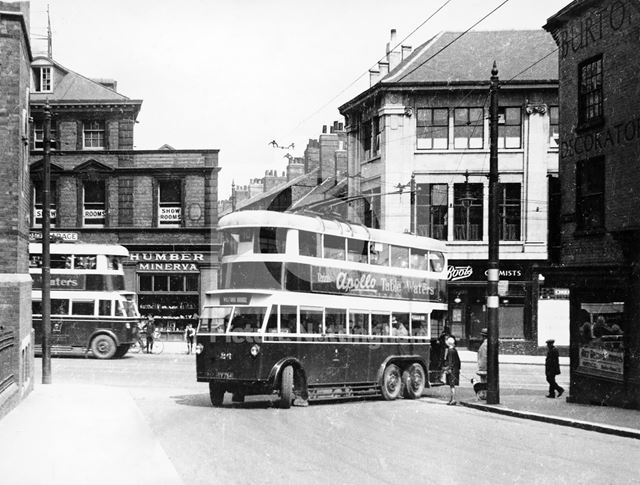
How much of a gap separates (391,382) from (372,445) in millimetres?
8210

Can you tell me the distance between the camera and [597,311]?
19906 millimetres

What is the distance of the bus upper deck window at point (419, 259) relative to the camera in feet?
74.1

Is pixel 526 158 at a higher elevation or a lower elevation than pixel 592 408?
higher

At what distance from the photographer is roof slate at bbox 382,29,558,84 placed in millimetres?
40406

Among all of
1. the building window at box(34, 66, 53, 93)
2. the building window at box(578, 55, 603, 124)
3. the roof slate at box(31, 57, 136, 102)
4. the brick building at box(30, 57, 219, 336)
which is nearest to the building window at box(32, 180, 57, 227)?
the brick building at box(30, 57, 219, 336)

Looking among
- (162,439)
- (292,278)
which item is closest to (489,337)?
(292,278)

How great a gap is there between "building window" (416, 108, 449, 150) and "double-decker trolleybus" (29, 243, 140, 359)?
15223mm

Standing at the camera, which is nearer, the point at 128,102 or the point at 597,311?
the point at 597,311

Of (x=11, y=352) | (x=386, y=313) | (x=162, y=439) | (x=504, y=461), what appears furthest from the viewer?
(x=386, y=313)

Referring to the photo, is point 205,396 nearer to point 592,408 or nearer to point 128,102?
point 592,408

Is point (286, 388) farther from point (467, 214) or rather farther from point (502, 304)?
point (467, 214)

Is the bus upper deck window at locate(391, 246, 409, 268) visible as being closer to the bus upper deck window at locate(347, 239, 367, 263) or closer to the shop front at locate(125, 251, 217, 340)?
the bus upper deck window at locate(347, 239, 367, 263)

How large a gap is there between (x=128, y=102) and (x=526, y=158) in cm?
1846

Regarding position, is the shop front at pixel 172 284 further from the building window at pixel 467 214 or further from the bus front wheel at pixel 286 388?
the bus front wheel at pixel 286 388
